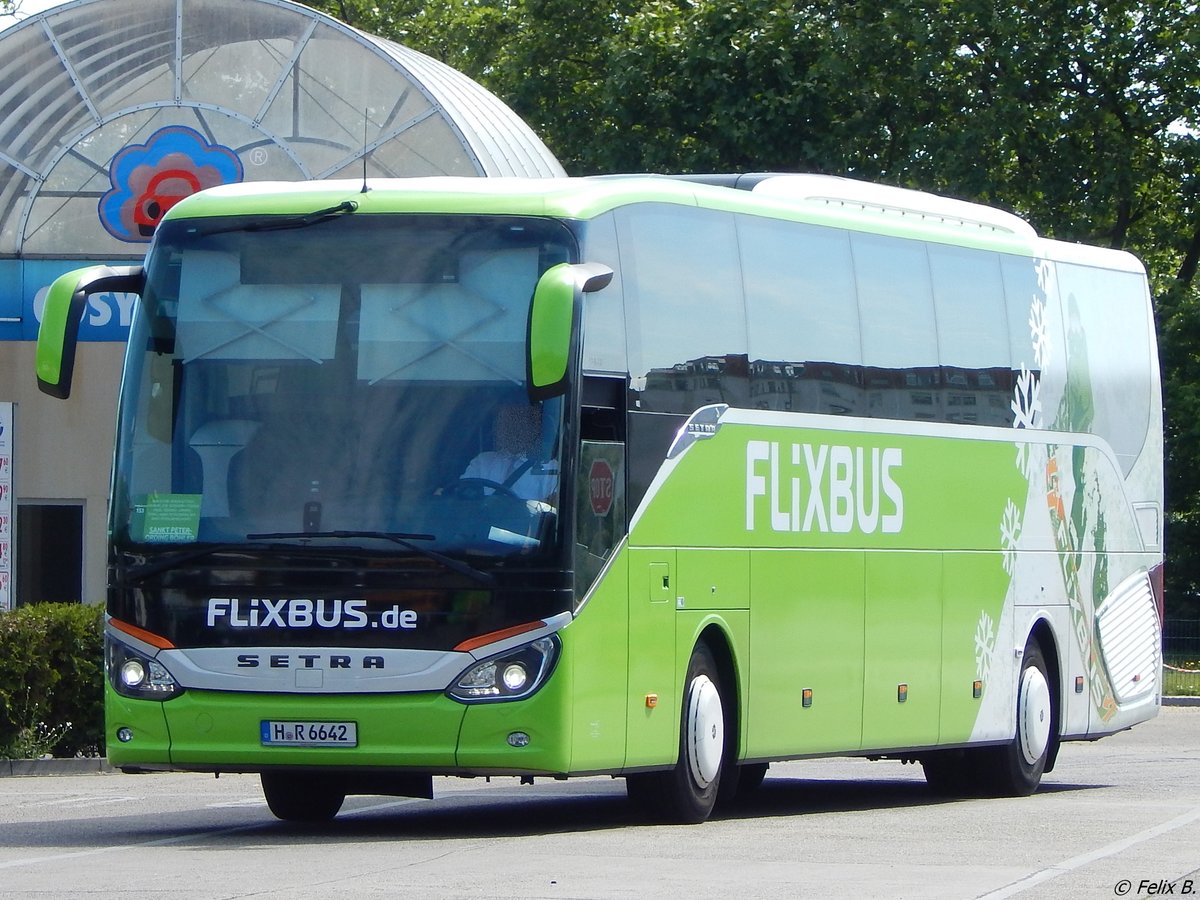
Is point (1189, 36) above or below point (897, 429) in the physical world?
above

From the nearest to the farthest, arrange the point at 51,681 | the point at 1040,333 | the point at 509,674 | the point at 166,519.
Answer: the point at 509,674, the point at 166,519, the point at 1040,333, the point at 51,681

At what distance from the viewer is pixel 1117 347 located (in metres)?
18.9

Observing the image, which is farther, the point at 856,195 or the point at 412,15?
the point at 412,15

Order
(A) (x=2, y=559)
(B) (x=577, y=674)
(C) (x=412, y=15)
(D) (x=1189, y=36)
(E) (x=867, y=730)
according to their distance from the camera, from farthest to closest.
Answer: (C) (x=412, y=15) → (D) (x=1189, y=36) → (A) (x=2, y=559) → (E) (x=867, y=730) → (B) (x=577, y=674)

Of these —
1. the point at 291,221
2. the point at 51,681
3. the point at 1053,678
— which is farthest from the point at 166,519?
the point at 1053,678

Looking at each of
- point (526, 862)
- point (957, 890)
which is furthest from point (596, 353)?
point (957, 890)

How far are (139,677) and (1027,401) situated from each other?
24.1 ft

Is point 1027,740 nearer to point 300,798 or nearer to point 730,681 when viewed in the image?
point 730,681

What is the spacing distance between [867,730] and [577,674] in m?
3.52

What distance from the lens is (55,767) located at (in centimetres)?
1956

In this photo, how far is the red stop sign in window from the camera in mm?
12273

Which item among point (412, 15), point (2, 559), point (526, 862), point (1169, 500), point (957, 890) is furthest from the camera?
point (412, 15)

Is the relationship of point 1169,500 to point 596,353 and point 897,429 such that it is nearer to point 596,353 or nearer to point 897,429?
point 897,429

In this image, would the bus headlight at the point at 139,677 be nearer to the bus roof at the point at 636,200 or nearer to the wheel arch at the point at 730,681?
the bus roof at the point at 636,200
